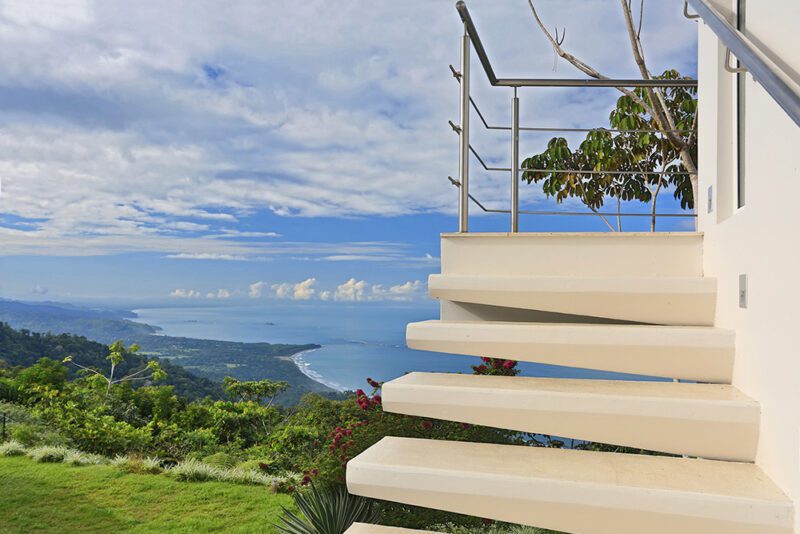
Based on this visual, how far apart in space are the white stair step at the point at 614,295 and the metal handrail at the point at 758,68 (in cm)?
90

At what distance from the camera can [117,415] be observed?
6441 millimetres

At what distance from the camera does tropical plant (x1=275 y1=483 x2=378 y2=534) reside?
9.41 feet

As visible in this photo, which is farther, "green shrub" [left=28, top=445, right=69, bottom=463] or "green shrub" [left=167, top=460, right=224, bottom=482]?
"green shrub" [left=28, top=445, right=69, bottom=463]

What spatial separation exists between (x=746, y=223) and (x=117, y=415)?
645 cm

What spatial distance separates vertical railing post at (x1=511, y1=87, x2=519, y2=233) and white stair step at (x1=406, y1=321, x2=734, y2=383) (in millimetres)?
801

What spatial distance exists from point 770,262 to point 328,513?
224 cm

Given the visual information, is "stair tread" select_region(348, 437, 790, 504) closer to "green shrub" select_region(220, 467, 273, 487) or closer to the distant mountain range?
"green shrub" select_region(220, 467, 273, 487)

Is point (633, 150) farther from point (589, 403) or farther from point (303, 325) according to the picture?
point (303, 325)

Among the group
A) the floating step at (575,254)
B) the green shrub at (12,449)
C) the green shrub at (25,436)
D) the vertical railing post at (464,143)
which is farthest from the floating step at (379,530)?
the green shrub at (25,436)

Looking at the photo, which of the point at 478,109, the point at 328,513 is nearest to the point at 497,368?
the point at 328,513

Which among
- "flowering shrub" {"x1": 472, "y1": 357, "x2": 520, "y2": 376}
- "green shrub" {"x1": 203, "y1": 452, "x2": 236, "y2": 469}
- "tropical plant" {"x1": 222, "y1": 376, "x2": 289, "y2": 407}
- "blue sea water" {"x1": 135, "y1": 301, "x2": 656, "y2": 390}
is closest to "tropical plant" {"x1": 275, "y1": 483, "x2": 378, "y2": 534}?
"flowering shrub" {"x1": 472, "y1": 357, "x2": 520, "y2": 376}

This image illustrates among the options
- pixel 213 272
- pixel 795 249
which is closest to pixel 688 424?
pixel 795 249

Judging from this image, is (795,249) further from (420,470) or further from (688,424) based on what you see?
(420,470)

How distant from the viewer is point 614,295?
6.40 ft
